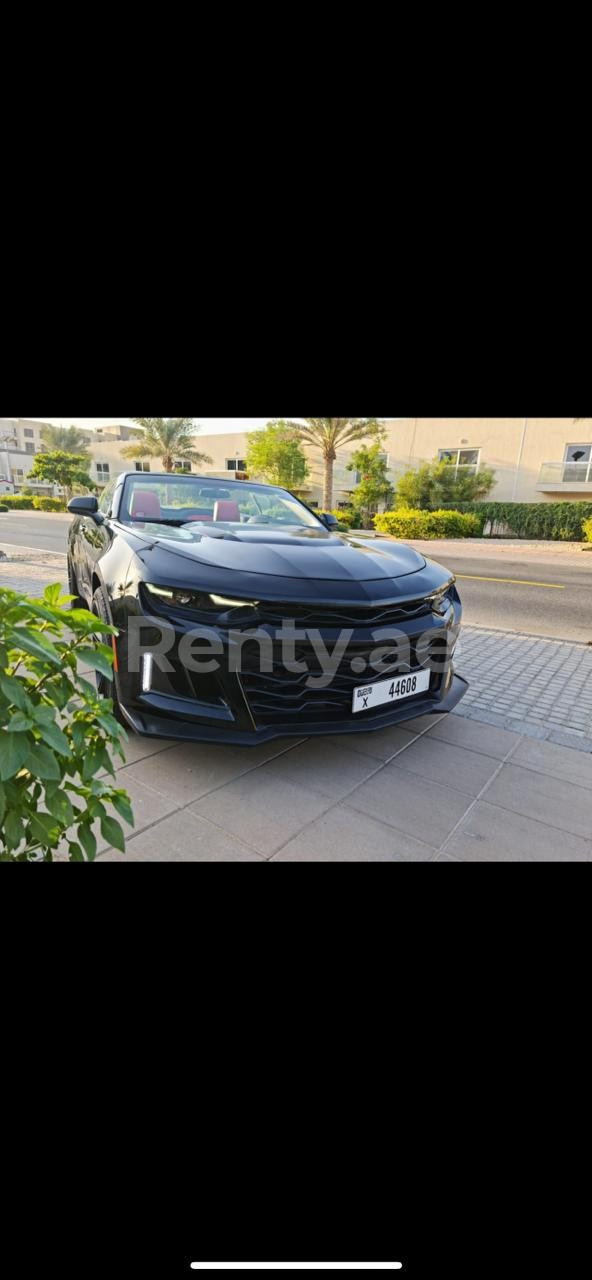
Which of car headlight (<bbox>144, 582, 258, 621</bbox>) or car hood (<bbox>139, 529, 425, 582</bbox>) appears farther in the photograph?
car hood (<bbox>139, 529, 425, 582</bbox>)

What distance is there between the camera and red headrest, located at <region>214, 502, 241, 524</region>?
12.3ft

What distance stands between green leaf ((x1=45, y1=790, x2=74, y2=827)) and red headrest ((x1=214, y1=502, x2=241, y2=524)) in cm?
277

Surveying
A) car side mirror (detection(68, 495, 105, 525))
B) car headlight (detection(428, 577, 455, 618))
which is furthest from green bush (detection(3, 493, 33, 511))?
car headlight (detection(428, 577, 455, 618))

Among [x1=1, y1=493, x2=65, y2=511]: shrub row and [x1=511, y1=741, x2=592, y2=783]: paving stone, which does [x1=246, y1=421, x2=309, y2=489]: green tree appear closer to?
[x1=1, y1=493, x2=65, y2=511]: shrub row

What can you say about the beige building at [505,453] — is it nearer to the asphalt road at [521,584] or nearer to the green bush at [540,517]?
the green bush at [540,517]

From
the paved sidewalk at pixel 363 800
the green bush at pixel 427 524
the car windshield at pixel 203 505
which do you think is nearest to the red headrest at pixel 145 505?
the car windshield at pixel 203 505

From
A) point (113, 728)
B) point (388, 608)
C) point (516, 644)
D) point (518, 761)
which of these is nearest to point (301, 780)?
point (388, 608)

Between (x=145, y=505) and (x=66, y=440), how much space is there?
50451 mm

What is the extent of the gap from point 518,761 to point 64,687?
2515 mm

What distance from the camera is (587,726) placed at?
11.6 feet

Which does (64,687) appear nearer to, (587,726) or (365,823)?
(365,823)

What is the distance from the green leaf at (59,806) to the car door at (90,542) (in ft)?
6.97

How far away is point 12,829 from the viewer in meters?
1.12

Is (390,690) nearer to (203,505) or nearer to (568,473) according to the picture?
(203,505)
